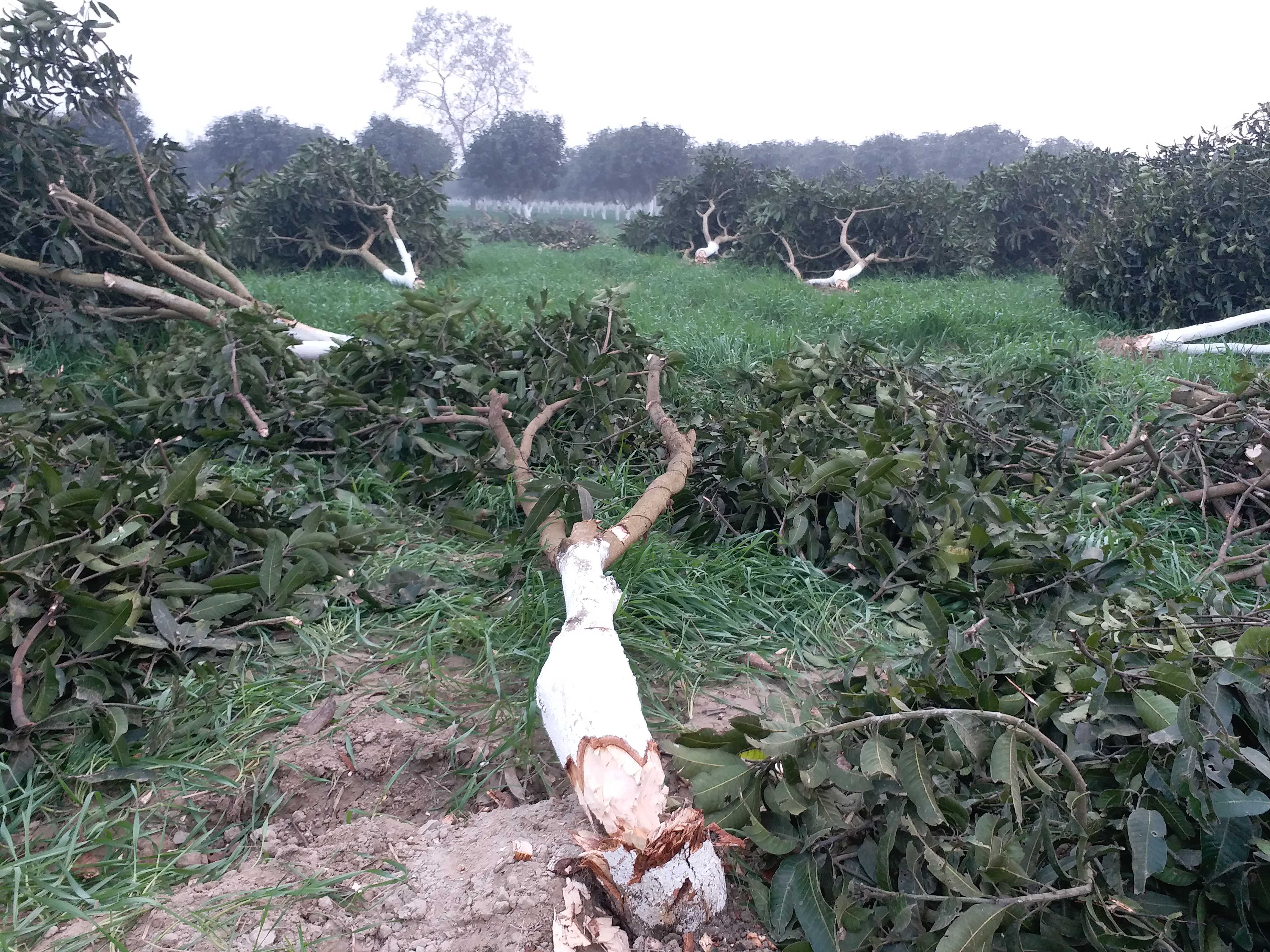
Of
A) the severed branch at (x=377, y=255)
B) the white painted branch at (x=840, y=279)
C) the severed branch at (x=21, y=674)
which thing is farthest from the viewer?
the white painted branch at (x=840, y=279)

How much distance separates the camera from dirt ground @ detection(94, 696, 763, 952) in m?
1.50

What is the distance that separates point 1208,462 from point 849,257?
336 inches

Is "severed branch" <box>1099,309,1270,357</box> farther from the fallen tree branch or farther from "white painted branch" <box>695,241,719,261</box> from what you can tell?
"white painted branch" <box>695,241,719,261</box>

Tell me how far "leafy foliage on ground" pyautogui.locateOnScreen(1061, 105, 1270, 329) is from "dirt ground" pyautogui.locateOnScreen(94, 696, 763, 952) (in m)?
7.75

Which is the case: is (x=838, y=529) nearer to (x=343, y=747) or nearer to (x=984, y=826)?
(x=984, y=826)

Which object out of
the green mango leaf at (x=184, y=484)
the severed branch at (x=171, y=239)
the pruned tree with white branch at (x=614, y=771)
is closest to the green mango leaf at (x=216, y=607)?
the green mango leaf at (x=184, y=484)

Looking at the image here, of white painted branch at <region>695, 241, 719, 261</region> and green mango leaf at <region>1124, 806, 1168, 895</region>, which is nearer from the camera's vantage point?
green mango leaf at <region>1124, 806, 1168, 895</region>

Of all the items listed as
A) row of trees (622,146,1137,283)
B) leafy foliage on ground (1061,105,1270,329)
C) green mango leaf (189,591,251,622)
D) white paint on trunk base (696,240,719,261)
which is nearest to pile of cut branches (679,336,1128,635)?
green mango leaf (189,591,251,622)

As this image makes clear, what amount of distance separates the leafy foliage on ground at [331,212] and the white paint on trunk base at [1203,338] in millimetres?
8573

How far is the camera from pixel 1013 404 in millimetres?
3797

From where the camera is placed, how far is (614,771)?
1.59 metres

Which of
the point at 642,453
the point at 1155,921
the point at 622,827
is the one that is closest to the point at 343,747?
the point at 622,827

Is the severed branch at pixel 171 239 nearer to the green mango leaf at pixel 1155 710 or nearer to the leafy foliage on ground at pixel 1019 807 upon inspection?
the leafy foliage on ground at pixel 1019 807

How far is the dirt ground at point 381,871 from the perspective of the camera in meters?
1.50
